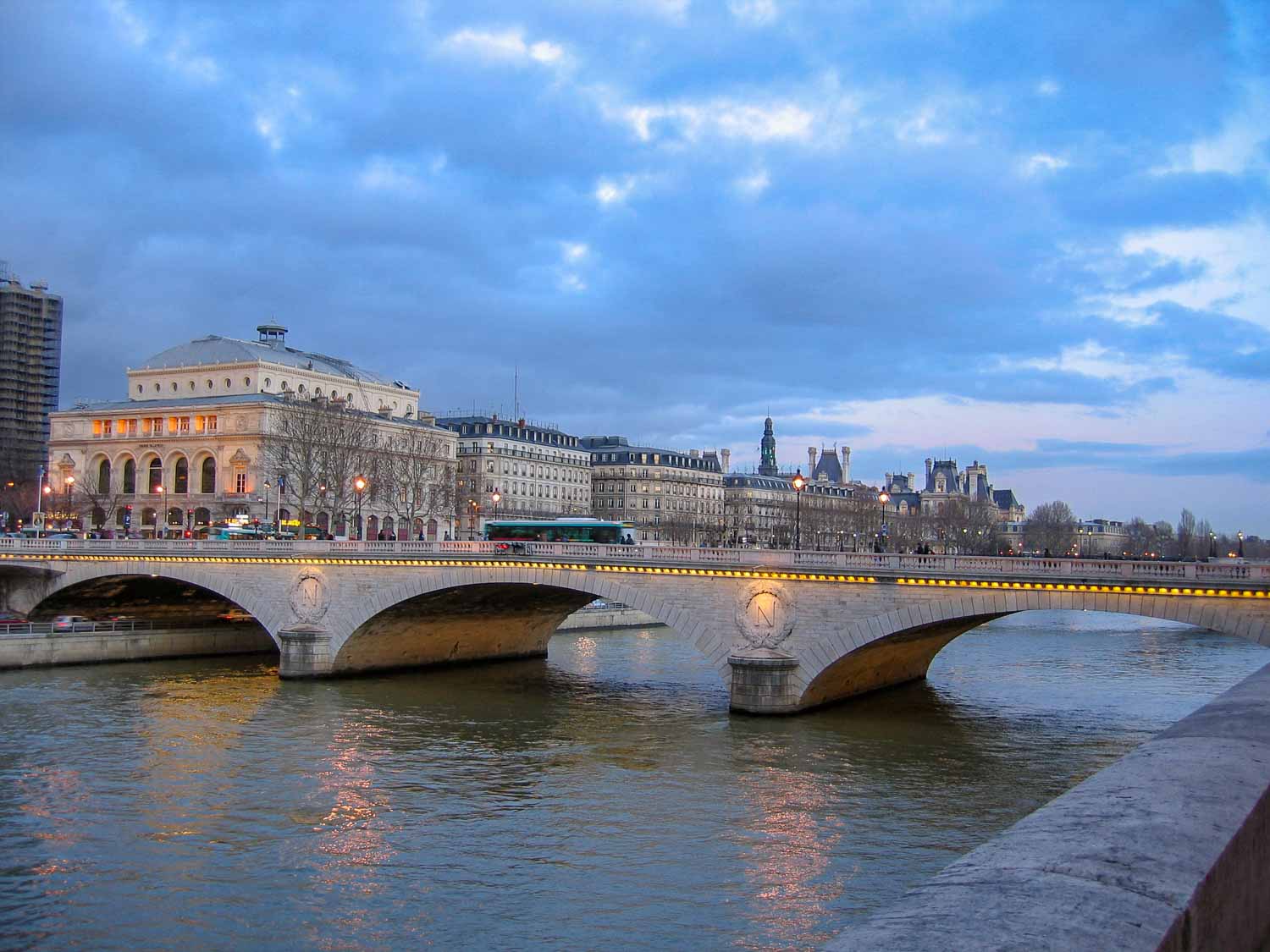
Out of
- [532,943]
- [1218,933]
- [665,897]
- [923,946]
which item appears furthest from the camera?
[665,897]

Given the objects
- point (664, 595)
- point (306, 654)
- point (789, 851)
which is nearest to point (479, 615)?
point (306, 654)

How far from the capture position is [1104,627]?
80.9 meters

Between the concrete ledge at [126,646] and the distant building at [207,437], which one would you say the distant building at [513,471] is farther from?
the concrete ledge at [126,646]

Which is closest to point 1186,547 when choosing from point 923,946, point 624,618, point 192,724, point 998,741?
point 624,618

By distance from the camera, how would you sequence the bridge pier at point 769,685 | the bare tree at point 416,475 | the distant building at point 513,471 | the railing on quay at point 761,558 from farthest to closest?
the distant building at point 513,471, the bare tree at point 416,475, the bridge pier at point 769,685, the railing on quay at point 761,558

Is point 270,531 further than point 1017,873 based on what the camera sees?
Yes

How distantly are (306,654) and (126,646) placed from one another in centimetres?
1056

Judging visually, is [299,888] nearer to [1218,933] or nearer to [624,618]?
[1218,933]

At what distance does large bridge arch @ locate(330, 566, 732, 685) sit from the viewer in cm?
3966

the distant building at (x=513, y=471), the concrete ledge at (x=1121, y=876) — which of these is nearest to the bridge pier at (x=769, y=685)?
the concrete ledge at (x=1121, y=876)

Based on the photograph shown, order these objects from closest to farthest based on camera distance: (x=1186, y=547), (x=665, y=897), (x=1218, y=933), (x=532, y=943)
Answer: (x=1218, y=933), (x=532, y=943), (x=665, y=897), (x=1186, y=547)

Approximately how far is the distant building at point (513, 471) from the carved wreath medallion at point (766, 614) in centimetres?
8528

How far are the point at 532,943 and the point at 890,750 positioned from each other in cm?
1685

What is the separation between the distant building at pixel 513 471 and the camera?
128 metres
